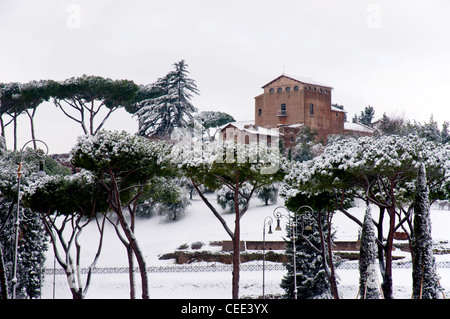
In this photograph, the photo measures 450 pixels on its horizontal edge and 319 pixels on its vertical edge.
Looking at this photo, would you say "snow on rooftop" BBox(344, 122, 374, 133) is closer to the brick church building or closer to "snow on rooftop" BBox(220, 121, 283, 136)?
the brick church building

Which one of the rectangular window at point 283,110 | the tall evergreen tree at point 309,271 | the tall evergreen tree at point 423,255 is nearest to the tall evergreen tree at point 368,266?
the tall evergreen tree at point 423,255

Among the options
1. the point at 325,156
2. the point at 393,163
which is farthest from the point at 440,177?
the point at 325,156

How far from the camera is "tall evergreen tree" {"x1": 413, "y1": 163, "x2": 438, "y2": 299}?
14366mm

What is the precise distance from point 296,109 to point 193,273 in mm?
34777

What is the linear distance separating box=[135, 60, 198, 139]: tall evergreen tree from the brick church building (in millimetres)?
11430

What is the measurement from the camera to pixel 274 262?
3309 centimetres

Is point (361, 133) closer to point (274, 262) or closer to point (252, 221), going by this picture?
point (252, 221)

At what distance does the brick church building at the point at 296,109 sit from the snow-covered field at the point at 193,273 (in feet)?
56.7

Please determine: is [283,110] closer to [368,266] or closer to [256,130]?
[256,130]

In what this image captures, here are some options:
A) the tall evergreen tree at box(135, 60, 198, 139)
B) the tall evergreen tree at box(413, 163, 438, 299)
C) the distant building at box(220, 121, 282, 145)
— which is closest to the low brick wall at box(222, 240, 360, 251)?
the tall evergreen tree at box(135, 60, 198, 139)

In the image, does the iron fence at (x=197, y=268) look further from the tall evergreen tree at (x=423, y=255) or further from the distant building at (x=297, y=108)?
the distant building at (x=297, y=108)

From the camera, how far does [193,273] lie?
30.8 m

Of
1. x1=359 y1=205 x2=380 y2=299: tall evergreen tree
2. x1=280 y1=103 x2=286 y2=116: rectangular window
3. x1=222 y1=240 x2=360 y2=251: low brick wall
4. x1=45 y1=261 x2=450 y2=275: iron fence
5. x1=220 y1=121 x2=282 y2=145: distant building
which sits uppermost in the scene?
x1=280 y1=103 x2=286 y2=116: rectangular window

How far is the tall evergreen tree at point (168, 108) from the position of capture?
4828 centimetres
